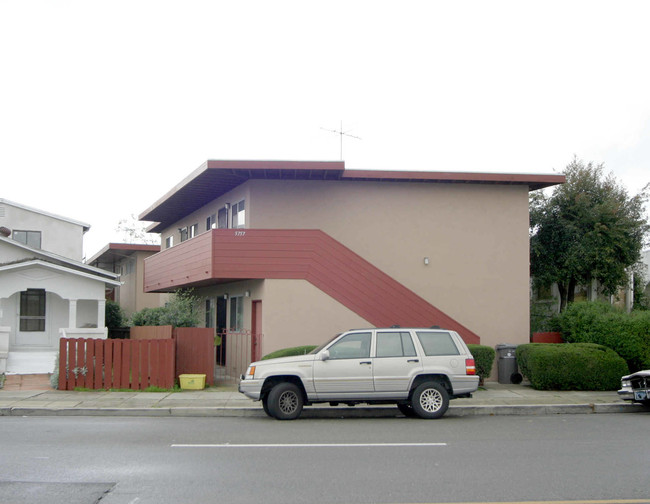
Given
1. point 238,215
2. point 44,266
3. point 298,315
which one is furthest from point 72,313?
point 298,315

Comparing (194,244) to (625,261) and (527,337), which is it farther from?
(625,261)

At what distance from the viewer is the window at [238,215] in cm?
2142

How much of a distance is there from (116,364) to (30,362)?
4901 mm

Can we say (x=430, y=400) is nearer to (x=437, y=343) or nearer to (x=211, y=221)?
(x=437, y=343)

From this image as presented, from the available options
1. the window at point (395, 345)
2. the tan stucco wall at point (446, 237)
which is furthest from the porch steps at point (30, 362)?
the window at point (395, 345)

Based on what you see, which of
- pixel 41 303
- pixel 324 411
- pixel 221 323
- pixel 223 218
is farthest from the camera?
pixel 221 323

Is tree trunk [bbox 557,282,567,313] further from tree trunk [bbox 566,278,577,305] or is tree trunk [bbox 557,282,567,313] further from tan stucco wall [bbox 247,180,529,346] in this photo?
tan stucco wall [bbox 247,180,529,346]

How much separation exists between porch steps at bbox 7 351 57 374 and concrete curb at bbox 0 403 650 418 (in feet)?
21.3

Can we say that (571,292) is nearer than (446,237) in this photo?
No

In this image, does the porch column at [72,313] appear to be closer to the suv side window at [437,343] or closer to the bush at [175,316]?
the bush at [175,316]

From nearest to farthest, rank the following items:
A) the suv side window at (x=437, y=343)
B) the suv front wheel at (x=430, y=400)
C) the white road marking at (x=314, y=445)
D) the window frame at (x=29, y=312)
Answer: the white road marking at (x=314, y=445) < the suv front wheel at (x=430, y=400) < the suv side window at (x=437, y=343) < the window frame at (x=29, y=312)

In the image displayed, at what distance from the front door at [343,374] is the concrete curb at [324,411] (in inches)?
42.5

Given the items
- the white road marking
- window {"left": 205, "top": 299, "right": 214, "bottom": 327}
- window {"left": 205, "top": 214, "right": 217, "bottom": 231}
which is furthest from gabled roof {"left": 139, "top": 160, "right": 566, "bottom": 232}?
the white road marking

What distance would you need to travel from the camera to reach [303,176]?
20.4m
